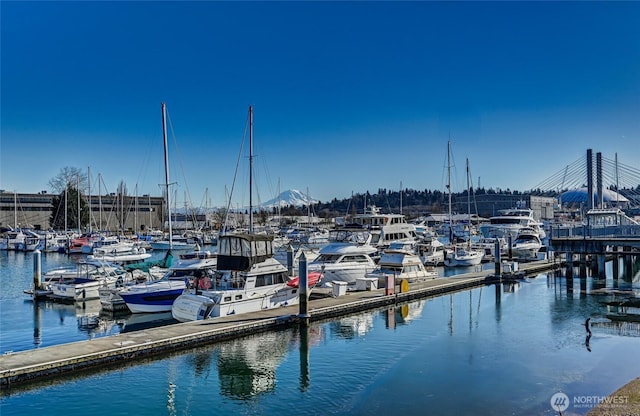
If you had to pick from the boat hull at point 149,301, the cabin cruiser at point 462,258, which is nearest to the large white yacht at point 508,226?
the cabin cruiser at point 462,258

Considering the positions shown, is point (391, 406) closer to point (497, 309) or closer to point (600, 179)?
point (497, 309)

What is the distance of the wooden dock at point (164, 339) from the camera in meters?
18.8

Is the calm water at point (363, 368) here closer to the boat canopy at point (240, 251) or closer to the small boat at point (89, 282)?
the small boat at point (89, 282)

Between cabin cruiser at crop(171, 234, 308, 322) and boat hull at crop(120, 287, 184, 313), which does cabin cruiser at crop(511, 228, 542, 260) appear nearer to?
cabin cruiser at crop(171, 234, 308, 322)

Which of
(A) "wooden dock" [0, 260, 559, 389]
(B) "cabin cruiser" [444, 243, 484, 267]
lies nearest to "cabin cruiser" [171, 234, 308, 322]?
(A) "wooden dock" [0, 260, 559, 389]

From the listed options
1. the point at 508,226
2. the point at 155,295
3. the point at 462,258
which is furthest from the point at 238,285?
the point at 508,226

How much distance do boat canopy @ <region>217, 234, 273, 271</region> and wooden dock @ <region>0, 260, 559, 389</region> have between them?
2.66 meters

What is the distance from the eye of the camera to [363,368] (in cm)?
2089

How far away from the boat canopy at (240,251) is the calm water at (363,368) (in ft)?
14.4

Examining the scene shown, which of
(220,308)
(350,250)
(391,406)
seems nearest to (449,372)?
(391,406)

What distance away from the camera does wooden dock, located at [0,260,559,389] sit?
61.5 feet

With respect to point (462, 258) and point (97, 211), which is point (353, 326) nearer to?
point (462, 258)

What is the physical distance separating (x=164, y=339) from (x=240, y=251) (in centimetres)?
720

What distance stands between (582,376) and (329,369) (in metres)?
8.99
